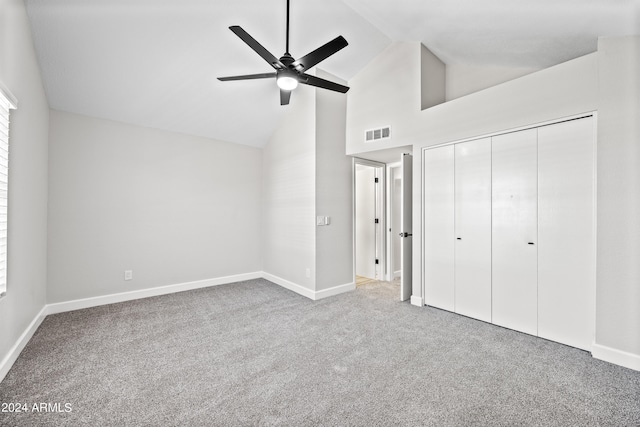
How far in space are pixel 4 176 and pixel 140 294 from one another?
2369 mm

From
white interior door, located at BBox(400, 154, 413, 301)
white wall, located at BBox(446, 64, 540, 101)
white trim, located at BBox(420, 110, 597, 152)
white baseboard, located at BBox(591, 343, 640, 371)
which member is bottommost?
white baseboard, located at BBox(591, 343, 640, 371)

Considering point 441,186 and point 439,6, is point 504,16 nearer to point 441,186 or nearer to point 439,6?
point 439,6

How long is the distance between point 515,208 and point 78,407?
12.7 ft

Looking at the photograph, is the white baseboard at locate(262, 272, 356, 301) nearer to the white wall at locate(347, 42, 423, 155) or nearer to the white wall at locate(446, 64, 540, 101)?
the white wall at locate(347, 42, 423, 155)

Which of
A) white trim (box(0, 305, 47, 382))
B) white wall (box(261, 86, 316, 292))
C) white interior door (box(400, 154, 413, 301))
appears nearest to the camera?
white trim (box(0, 305, 47, 382))

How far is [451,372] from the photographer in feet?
6.93

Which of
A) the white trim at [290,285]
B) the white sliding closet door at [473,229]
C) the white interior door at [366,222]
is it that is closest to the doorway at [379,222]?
the white interior door at [366,222]

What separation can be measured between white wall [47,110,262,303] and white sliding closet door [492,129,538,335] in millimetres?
3742

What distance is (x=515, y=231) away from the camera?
111 inches

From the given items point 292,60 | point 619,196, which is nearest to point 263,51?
point 292,60

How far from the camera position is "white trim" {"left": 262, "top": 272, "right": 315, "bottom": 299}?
3945 millimetres

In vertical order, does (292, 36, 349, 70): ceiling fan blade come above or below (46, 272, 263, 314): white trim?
above

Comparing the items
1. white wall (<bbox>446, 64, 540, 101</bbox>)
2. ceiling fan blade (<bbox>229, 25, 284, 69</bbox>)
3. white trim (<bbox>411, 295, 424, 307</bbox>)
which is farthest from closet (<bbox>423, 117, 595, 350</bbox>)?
ceiling fan blade (<bbox>229, 25, 284, 69</bbox>)

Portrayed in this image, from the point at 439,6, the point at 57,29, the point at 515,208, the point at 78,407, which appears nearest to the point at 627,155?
the point at 515,208
